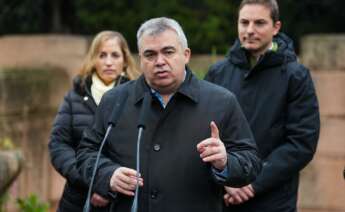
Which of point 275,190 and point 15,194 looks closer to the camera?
point 275,190

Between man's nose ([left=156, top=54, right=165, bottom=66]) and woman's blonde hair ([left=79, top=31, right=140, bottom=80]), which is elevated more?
man's nose ([left=156, top=54, right=165, bottom=66])

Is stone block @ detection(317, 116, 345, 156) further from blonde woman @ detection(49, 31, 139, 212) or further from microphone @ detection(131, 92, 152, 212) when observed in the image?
microphone @ detection(131, 92, 152, 212)

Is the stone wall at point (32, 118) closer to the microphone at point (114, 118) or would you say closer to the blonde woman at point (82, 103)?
the blonde woman at point (82, 103)

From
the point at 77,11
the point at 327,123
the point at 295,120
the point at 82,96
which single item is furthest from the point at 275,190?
the point at 77,11

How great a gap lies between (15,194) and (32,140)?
2.22ft

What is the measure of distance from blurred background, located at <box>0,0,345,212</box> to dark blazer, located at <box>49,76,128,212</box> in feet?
10.9

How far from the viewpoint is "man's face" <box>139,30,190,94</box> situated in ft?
15.3

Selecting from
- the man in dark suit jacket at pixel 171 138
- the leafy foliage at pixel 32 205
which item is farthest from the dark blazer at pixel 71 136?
the leafy foliage at pixel 32 205

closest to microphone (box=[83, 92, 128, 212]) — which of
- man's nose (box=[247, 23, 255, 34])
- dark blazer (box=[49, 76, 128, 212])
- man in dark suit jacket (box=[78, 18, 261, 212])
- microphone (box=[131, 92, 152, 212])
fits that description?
man in dark suit jacket (box=[78, 18, 261, 212])

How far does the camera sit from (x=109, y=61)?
6.08m

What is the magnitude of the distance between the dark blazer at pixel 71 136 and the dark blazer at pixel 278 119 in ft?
2.63

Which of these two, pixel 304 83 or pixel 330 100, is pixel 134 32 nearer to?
pixel 330 100

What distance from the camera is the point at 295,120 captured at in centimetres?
566

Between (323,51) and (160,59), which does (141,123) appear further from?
(323,51)
